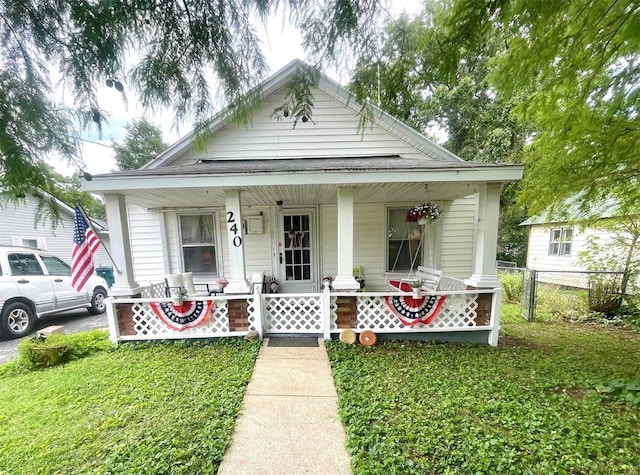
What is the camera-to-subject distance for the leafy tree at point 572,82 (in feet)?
5.62

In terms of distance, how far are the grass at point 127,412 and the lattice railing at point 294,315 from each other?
0.48 meters

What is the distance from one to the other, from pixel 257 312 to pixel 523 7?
426 cm

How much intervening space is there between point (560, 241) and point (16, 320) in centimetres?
1684

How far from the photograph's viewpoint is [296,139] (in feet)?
18.3

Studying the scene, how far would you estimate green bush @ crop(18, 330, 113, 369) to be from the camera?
11.8 ft

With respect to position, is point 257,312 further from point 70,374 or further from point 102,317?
point 102,317

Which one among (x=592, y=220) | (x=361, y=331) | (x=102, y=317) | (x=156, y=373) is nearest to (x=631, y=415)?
(x=361, y=331)

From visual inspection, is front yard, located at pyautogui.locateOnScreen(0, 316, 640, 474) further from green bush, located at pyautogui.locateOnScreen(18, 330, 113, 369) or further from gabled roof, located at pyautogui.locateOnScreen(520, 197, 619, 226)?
gabled roof, located at pyautogui.locateOnScreen(520, 197, 619, 226)

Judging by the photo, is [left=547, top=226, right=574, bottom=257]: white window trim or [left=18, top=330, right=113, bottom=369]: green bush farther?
[left=547, top=226, right=574, bottom=257]: white window trim

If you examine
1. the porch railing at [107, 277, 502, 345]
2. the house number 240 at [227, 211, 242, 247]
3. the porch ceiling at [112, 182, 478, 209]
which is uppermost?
the porch ceiling at [112, 182, 478, 209]

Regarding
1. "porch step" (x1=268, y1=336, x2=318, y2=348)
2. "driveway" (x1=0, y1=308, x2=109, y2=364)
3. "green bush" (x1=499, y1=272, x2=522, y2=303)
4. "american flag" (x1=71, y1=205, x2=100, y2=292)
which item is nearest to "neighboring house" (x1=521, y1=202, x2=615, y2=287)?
"green bush" (x1=499, y1=272, x2=522, y2=303)

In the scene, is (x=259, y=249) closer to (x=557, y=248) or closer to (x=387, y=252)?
(x=387, y=252)

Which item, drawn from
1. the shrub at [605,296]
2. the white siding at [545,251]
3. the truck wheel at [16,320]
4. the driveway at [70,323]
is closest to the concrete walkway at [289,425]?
the driveway at [70,323]

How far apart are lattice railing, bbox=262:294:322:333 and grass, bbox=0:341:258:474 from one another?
48 centimetres
